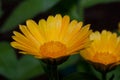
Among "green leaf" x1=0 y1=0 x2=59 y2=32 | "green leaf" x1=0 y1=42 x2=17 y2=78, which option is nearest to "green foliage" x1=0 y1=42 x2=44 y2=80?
"green leaf" x1=0 y1=42 x2=17 y2=78

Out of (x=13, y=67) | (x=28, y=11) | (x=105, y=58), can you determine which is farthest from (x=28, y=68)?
(x=105, y=58)

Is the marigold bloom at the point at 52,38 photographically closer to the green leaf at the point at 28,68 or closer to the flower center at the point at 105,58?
the flower center at the point at 105,58

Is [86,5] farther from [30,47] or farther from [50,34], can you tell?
[30,47]

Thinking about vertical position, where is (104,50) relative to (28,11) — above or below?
below

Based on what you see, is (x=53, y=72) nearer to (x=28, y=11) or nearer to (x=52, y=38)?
(x=52, y=38)

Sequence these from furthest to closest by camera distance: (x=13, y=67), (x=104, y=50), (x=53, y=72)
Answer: (x=13, y=67), (x=104, y=50), (x=53, y=72)

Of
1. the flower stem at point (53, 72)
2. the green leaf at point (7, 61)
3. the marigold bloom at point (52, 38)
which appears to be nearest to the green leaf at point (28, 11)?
the green leaf at point (7, 61)

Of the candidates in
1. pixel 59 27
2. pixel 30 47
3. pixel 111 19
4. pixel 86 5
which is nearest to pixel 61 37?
pixel 59 27
